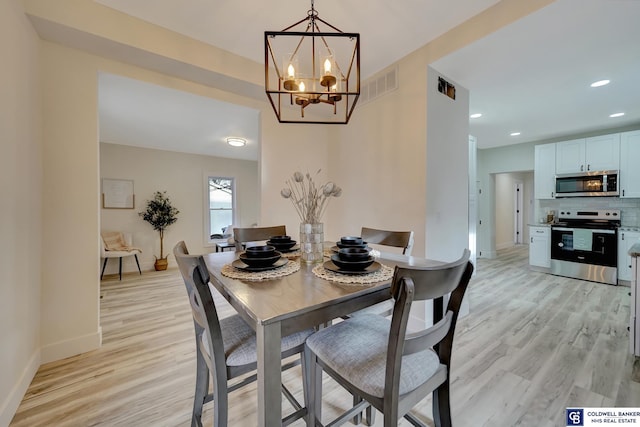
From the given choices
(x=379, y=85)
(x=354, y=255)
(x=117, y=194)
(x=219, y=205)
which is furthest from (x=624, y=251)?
(x=117, y=194)

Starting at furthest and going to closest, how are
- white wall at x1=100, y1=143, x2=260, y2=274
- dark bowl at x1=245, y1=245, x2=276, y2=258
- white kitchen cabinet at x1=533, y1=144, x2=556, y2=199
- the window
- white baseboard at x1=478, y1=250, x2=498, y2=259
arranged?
the window
white baseboard at x1=478, y1=250, x2=498, y2=259
white wall at x1=100, y1=143, x2=260, y2=274
white kitchen cabinet at x1=533, y1=144, x2=556, y2=199
dark bowl at x1=245, y1=245, x2=276, y2=258

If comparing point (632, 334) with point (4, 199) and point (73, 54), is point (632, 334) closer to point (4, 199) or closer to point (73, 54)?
point (4, 199)

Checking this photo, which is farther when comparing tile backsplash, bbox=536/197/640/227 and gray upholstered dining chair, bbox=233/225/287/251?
tile backsplash, bbox=536/197/640/227

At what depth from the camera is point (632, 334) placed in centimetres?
188

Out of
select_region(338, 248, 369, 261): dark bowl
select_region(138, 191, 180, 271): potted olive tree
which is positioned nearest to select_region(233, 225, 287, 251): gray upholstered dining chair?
select_region(338, 248, 369, 261): dark bowl

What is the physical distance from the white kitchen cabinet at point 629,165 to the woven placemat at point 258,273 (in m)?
5.47

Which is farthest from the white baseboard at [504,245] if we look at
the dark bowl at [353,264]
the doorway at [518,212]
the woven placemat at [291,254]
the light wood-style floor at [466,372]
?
the dark bowl at [353,264]

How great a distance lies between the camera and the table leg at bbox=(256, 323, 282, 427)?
2.57ft

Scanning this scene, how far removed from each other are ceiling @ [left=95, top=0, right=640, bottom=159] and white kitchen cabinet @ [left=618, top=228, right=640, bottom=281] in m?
1.74

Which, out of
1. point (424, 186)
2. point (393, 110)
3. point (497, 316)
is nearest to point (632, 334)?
point (497, 316)

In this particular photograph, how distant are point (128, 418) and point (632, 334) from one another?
353cm

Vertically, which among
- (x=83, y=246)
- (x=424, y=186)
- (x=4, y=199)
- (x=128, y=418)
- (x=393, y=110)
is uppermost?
(x=393, y=110)

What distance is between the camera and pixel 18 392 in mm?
1472

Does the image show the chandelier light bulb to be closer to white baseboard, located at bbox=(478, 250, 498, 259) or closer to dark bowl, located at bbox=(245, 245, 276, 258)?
dark bowl, located at bbox=(245, 245, 276, 258)
